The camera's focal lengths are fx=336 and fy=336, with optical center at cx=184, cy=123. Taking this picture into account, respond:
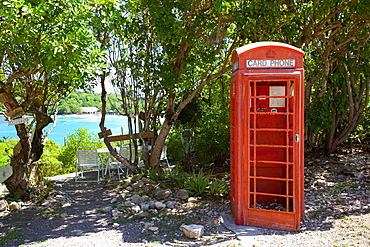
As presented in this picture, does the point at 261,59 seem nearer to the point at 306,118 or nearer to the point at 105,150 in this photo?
the point at 306,118

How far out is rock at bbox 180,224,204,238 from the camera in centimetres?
465

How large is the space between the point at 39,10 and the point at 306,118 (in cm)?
675

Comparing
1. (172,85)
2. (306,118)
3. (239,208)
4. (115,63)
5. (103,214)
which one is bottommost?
(103,214)

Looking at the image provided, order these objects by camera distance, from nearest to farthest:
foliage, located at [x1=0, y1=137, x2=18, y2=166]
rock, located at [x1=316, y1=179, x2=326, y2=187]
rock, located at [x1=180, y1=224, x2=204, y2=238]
Answer: 1. rock, located at [x1=180, y1=224, x2=204, y2=238]
2. rock, located at [x1=316, y1=179, x2=326, y2=187]
3. foliage, located at [x1=0, y1=137, x2=18, y2=166]

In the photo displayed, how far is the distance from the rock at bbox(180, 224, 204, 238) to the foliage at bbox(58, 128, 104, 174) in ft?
25.8

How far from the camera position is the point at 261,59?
4.80m

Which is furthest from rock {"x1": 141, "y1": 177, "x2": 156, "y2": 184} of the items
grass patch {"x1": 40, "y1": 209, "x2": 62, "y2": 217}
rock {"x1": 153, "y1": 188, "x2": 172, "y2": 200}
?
A: grass patch {"x1": 40, "y1": 209, "x2": 62, "y2": 217}

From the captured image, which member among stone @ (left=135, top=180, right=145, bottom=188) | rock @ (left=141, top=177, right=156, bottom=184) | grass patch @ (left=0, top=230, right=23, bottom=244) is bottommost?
grass patch @ (left=0, top=230, right=23, bottom=244)

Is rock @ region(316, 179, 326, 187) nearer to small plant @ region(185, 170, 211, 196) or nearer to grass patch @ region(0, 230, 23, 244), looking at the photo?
small plant @ region(185, 170, 211, 196)

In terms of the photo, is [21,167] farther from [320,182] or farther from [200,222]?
[320,182]

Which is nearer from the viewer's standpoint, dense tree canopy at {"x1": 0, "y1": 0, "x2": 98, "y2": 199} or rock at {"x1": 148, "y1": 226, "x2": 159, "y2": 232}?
dense tree canopy at {"x1": 0, "y1": 0, "x2": 98, "y2": 199}

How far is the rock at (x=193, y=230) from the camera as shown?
15.3 feet

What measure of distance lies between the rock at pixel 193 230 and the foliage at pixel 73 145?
25.8 feet

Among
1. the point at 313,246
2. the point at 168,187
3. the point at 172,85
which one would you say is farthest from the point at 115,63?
the point at 313,246
